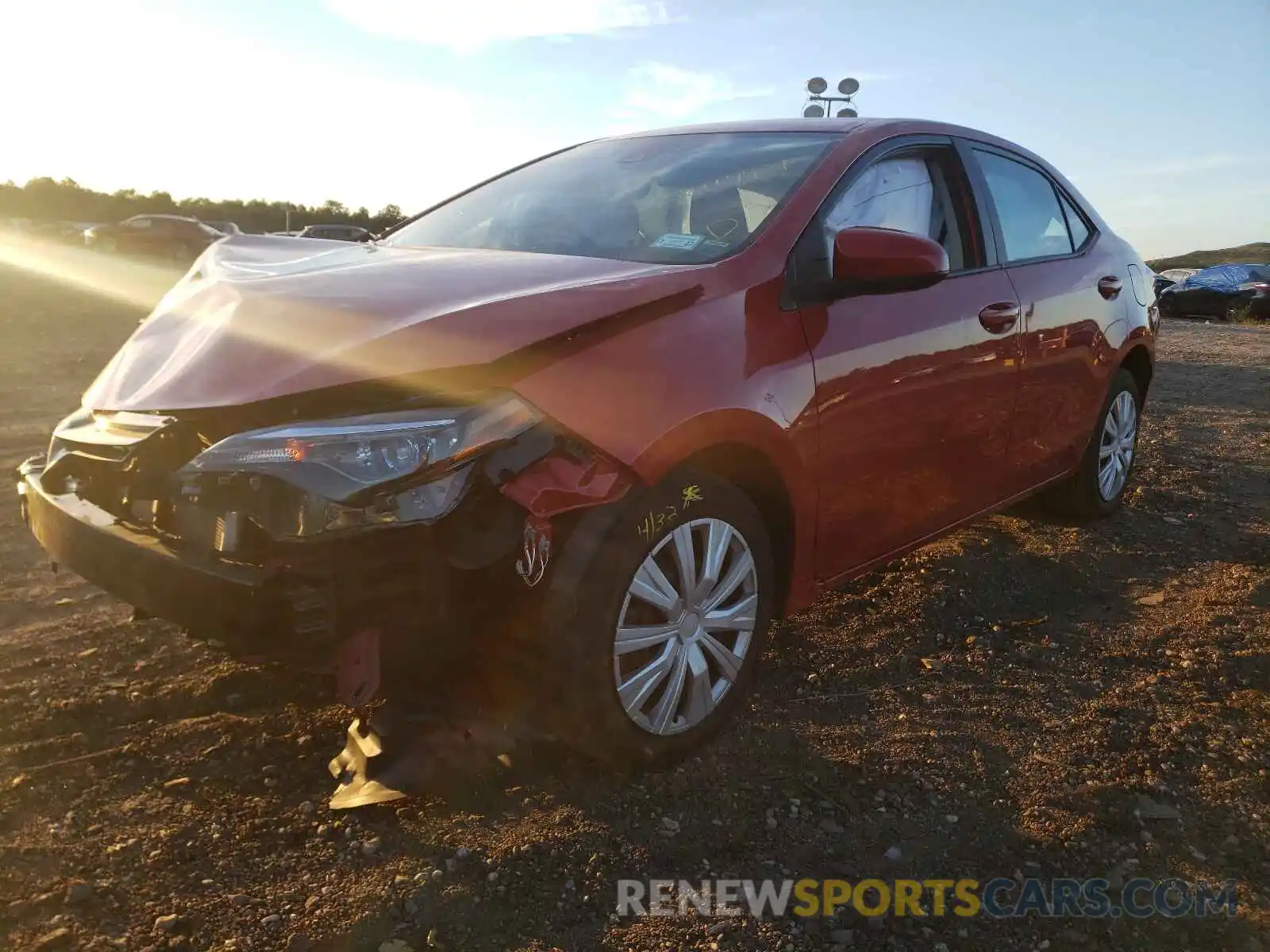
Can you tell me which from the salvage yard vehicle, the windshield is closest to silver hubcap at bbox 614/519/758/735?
the salvage yard vehicle

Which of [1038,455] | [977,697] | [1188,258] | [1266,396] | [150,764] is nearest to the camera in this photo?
[150,764]

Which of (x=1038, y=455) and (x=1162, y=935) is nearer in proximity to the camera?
(x=1162, y=935)

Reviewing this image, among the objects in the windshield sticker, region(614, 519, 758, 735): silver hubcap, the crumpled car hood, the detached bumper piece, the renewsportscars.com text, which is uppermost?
the windshield sticker

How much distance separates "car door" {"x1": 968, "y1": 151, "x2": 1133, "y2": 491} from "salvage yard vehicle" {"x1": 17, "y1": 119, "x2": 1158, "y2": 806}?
0.15m

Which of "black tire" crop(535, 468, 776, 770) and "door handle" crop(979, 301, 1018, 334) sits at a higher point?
"door handle" crop(979, 301, 1018, 334)

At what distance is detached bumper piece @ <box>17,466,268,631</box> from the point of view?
1.91 meters

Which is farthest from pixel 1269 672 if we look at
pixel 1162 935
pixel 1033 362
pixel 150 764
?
pixel 150 764

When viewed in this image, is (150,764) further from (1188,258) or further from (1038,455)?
(1188,258)

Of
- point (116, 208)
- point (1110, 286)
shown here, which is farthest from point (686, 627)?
point (116, 208)

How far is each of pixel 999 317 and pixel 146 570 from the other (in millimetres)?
2845

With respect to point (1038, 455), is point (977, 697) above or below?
below

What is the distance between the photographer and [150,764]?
2.48m

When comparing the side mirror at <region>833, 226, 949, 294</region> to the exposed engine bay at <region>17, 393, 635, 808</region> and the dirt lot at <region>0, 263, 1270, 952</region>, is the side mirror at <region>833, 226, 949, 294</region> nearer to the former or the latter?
the exposed engine bay at <region>17, 393, 635, 808</region>

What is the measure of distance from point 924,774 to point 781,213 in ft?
5.24
